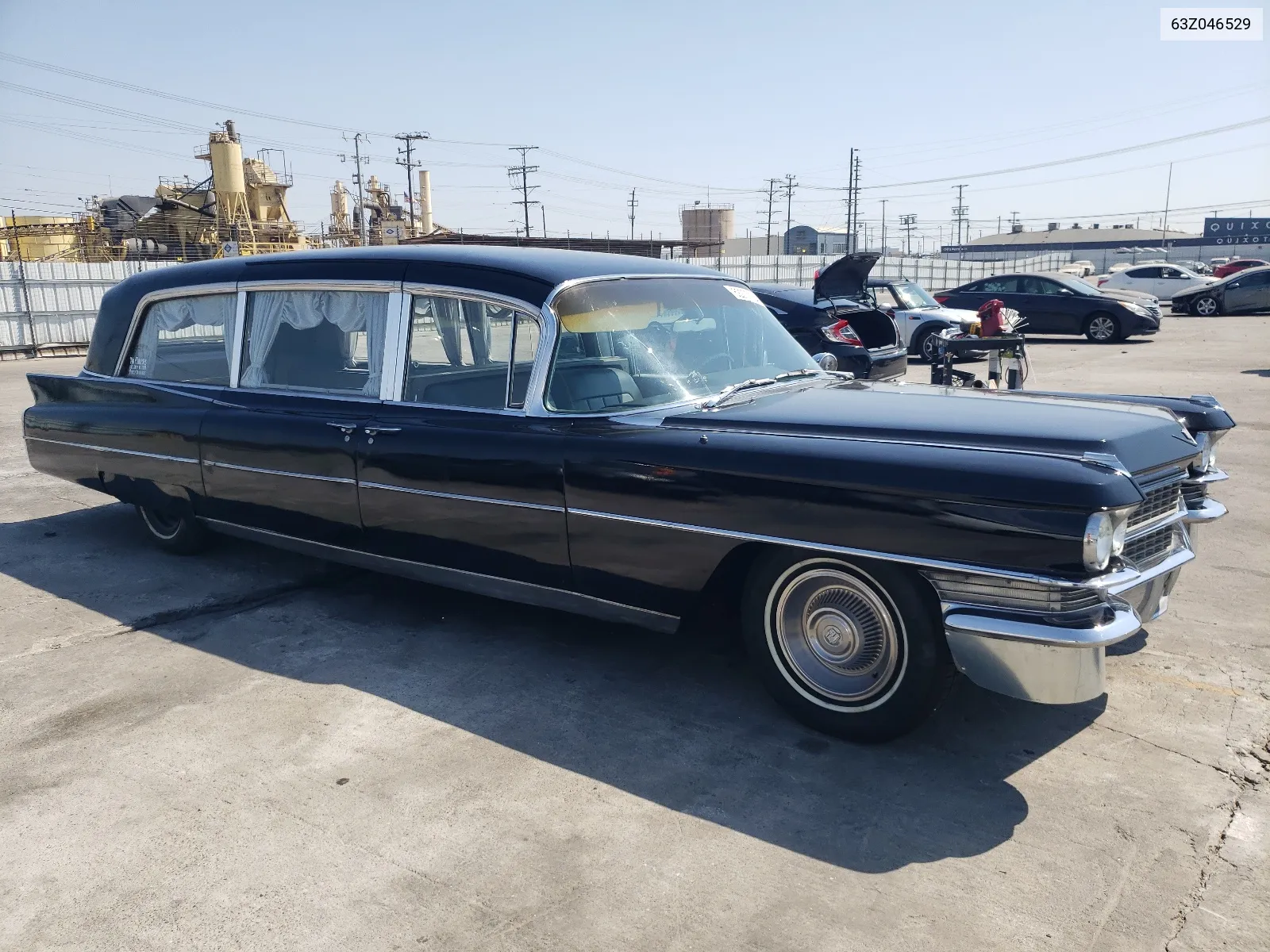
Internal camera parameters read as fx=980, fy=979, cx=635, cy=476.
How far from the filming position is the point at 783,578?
346cm

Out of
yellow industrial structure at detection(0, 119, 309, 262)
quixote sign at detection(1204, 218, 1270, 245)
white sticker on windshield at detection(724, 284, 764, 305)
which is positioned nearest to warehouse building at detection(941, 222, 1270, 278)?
quixote sign at detection(1204, 218, 1270, 245)

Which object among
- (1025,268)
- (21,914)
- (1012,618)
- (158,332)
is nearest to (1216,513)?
(1012,618)

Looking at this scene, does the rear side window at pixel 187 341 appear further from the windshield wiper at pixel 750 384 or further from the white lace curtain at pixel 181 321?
the windshield wiper at pixel 750 384

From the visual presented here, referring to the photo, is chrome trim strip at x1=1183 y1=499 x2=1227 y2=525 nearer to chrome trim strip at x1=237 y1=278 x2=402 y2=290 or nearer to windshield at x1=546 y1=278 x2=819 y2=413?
windshield at x1=546 y1=278 x2=819 y2=413

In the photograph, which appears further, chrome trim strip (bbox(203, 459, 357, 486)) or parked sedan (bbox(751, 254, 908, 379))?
parked sedan (bbox(751, 254, 908, 379))

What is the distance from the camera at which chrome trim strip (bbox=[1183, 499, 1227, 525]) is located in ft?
12.7

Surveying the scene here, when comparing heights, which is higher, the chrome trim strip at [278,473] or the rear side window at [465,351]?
the rear side window at [465,351]

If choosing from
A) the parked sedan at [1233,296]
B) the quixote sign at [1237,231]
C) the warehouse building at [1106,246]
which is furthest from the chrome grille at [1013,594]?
the quixote sign at [1237,231]

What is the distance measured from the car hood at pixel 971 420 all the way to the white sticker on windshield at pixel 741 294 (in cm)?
73

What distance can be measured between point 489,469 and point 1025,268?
6929 centimetres

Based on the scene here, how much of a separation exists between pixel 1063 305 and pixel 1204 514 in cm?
1775

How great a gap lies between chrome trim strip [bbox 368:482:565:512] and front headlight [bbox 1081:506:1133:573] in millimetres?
1867

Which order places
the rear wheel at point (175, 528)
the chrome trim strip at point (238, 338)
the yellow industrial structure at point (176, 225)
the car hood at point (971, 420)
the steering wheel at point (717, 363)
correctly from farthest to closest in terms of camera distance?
the yellow industrial structure at point (176, 225)
the rear wheel at point (175, 528)
the chrome trim strip at point (238, 338)
the steering wheel at point (717, 363)
the car hood at point (971, 420)

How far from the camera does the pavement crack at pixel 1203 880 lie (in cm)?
245
